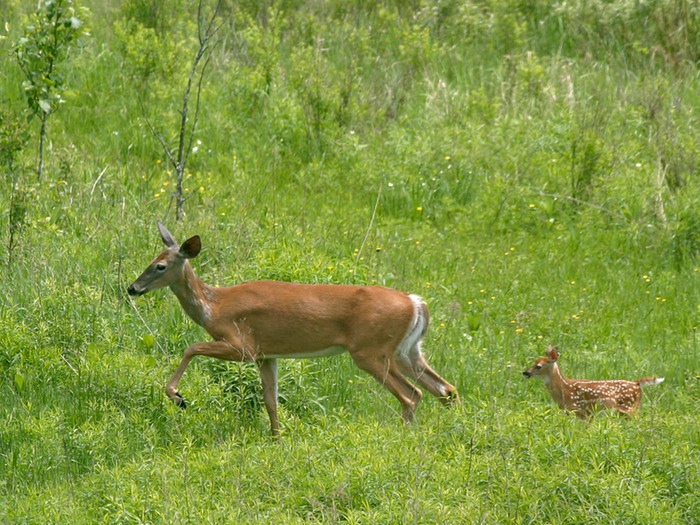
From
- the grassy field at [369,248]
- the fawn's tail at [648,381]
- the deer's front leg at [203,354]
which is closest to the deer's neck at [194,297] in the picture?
the deer's front leg at [203,354]

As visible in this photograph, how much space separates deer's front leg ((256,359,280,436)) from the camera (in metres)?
8.43

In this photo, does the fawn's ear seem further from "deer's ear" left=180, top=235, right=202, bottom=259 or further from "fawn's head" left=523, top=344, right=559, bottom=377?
"deer's ear" left=180, top=235, right=202, bottom=259

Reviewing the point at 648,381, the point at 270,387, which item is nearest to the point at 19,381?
the point at 270,387

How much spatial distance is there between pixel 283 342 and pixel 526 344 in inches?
91.4

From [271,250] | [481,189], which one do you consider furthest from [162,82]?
[271,250]

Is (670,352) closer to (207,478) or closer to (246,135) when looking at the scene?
(207,478)

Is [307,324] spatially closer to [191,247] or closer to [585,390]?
[191,247]

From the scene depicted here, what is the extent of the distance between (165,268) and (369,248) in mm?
2976

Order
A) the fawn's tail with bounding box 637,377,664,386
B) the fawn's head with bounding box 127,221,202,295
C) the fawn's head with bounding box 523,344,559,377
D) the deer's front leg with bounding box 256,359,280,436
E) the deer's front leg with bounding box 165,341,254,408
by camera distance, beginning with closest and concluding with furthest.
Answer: the deer's front leg with bounding box 165,341,254,408
the deer's front leg with bounding box 256,359,280,436
the fawn's head with bounding box 127,221,202,295
the fawn's tail with bounding box 637,377,664,386
the fawn's head with bounding box 523,344,559,377

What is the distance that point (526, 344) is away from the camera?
1009 centimetres

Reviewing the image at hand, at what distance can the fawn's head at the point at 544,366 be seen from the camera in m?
9.09

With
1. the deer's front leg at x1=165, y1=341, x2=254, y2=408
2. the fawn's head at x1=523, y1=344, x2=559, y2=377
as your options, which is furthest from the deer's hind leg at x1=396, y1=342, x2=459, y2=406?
the deer's front leg at x1=165, y1=341, x2=254, y2=408

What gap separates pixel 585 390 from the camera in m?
8.80

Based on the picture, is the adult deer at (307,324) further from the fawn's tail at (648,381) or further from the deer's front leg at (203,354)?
the fawn's tail at (648,381)
